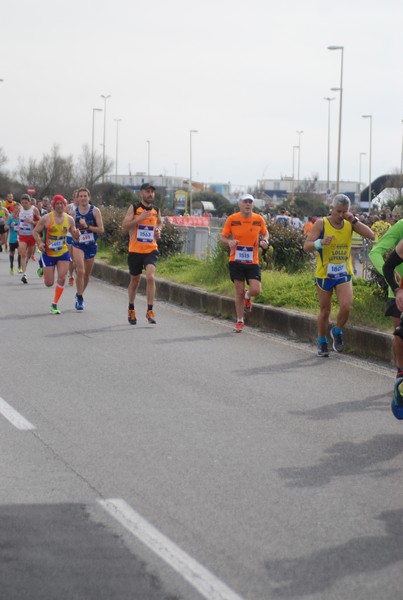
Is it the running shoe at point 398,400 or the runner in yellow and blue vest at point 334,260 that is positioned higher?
the runner in yellow and blue vest at point 334,260

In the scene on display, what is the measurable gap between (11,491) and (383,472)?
2352 millimetres

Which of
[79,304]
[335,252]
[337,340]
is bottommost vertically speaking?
[79,304]

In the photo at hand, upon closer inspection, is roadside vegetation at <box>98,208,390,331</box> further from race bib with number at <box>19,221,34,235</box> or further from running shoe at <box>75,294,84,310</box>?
race bib with number at <box>19,221,34,235</box>

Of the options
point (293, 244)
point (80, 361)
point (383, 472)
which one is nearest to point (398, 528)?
point (383, 472)

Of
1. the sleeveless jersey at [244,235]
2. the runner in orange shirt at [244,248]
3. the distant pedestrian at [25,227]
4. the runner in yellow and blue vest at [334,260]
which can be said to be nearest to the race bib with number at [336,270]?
the runner in yellow and blue vest at [334,260]

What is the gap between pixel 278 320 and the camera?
15.8 metres

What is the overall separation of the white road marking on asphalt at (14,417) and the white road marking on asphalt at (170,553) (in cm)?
231

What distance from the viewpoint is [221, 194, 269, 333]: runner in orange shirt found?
51.3 ft

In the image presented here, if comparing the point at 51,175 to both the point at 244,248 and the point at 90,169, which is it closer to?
the point at 90,169

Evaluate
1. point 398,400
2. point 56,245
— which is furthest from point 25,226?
point 398,400

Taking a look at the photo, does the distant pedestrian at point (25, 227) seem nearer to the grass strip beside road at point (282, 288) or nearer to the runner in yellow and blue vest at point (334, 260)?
the grass strip beside road at point (282, 288)

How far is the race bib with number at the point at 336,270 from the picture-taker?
13000 mm

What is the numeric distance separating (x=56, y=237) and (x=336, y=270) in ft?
20.1

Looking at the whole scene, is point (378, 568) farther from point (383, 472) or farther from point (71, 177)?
point (71, 177)
